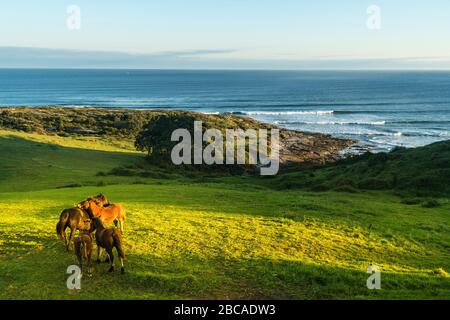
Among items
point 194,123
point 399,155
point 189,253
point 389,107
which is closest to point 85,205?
point 189,253

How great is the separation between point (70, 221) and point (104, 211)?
1550mm

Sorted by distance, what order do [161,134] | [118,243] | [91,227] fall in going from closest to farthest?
[118,243] < [91,227] < [161,134]

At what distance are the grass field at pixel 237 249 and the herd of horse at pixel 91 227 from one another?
64cm

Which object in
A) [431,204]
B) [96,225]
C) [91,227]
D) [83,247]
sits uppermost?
[96,225]

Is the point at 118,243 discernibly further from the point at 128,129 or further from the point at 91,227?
the point at 128,129

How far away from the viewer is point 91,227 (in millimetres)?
13445

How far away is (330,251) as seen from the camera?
17000mm

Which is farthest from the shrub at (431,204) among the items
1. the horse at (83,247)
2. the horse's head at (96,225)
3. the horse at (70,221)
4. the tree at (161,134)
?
the tree at (161,134)

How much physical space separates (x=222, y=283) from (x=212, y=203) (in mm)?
14157

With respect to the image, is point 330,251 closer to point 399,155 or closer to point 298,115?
point 399,155

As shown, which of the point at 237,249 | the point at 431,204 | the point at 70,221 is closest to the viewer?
the point at 70,221

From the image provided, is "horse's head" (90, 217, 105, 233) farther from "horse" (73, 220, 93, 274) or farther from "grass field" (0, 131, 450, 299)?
"grass field" (0, 131, 450, 299)

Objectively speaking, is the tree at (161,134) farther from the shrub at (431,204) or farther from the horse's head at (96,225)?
the horse's head at (96,225)

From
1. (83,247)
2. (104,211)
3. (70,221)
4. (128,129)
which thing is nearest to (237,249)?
(104,211)
